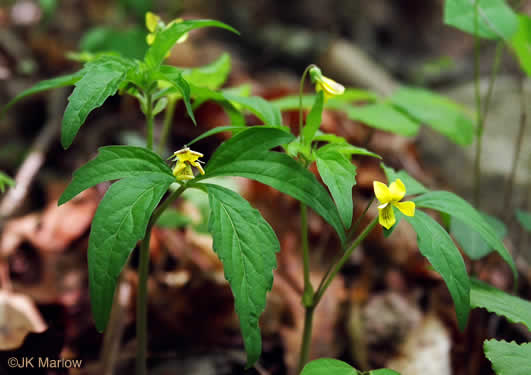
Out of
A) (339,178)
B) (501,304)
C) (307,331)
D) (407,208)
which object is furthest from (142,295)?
(501,304)

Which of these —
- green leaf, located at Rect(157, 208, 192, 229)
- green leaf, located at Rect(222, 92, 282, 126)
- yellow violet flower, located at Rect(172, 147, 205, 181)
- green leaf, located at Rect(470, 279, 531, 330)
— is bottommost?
green leaf, located at Rect(157, 208, 192, 229)

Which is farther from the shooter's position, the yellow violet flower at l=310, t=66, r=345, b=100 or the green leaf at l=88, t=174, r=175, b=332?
the yellow violet flower at l=310, t=66, r=345, b=100

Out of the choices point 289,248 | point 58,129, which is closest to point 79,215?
point 58,129

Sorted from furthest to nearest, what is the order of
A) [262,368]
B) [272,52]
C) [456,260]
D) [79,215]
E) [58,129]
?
1. [272,52]
2. [58,129]
3. [79,215]
4. [262,368]
5. [456,260]

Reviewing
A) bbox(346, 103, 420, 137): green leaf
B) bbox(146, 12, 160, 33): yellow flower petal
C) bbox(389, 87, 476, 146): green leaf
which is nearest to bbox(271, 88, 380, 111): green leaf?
bbox(346, 103, 420, 137): green leaf

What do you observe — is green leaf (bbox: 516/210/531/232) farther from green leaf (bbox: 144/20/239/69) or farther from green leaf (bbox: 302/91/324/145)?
green leaf (bbox: 144/20/239/69)

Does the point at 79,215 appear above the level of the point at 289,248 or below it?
above

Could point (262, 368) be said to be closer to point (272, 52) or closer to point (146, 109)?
point (146, 109)

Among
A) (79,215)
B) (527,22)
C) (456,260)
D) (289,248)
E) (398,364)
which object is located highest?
(527,22)
